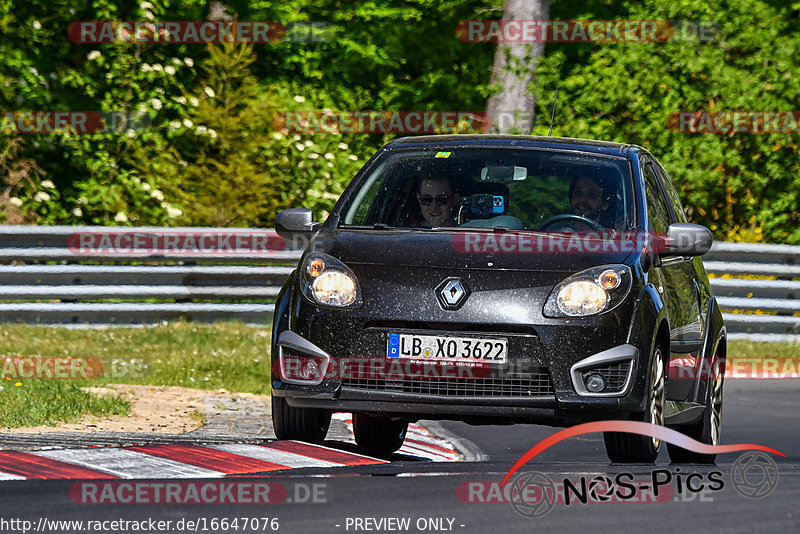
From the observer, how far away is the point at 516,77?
68.5ft

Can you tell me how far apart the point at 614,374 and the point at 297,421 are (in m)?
1.65

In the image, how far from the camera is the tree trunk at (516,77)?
20516 mm

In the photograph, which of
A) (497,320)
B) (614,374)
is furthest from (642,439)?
(497,320)

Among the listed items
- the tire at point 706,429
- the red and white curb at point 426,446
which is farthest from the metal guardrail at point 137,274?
the tire at point 706,429

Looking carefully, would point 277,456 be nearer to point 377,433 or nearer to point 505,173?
point 377,433

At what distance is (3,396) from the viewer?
1002 cm

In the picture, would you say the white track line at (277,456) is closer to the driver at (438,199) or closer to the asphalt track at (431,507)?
the asphalt track at (431,507)

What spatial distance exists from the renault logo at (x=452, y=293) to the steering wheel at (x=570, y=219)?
95cm

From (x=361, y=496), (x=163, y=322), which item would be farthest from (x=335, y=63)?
(x=361, y=496)

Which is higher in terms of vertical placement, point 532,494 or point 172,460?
point 532,494

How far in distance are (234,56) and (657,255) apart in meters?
13.5

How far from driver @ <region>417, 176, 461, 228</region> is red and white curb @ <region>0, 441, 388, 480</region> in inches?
57.0

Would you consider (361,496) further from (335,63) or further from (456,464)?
(335,63)

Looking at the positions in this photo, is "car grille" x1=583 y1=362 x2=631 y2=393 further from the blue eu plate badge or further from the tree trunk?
the tree trunk
